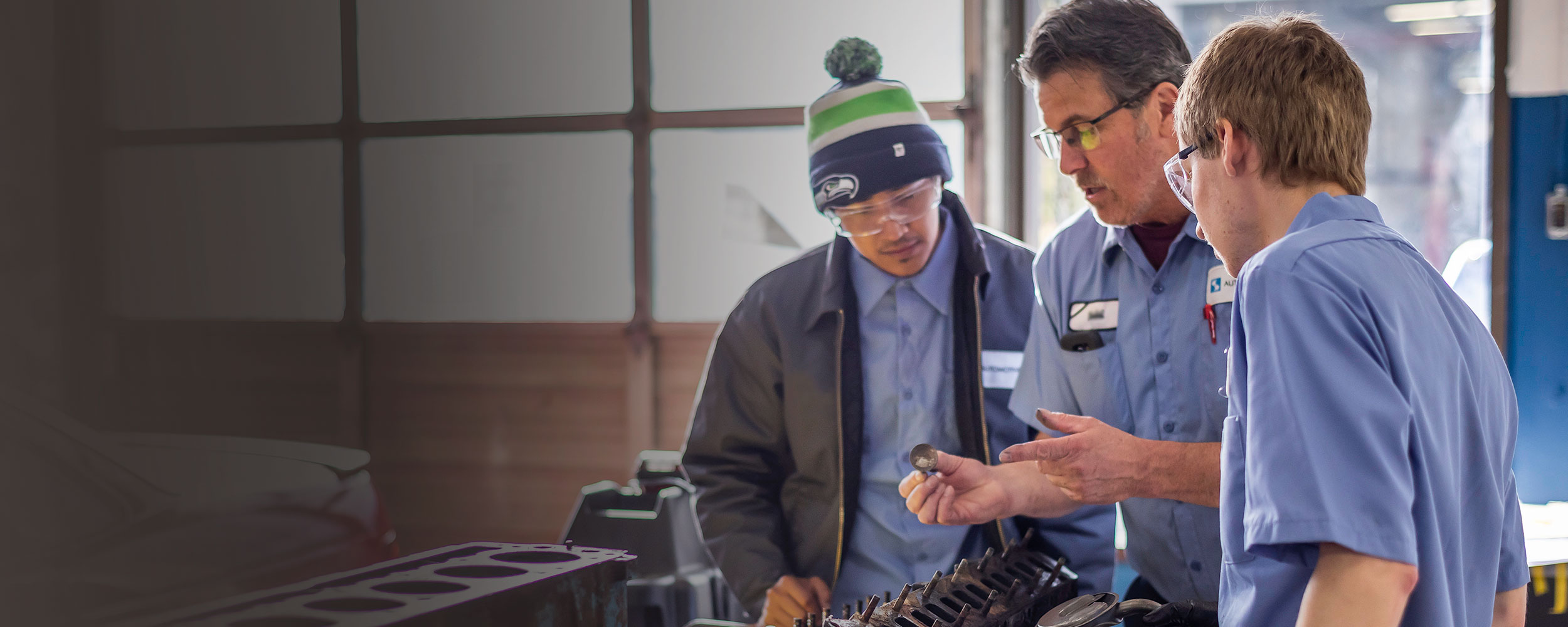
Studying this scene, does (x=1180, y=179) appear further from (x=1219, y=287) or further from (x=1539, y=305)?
(x=1539, y=305)

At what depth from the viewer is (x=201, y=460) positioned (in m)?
1.17

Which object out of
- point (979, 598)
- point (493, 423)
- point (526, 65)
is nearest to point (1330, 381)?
point (979, 598)

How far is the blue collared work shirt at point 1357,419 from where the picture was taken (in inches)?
30.2

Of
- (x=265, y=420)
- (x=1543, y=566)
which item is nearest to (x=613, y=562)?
(x=265, y=420)

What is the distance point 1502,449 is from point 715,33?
9.77ft

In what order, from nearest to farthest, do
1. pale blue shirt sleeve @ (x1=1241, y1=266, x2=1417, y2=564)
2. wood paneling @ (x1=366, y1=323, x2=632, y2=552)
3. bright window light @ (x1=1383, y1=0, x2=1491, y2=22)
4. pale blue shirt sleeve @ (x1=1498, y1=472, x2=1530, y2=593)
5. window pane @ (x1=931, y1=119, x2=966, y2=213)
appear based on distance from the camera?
pale blue shirt sleeve @ (x1=1241, y1=266, x2=1417, y2=564), pale blue shirt sleeve @ (x1=1498, y1=472, x2=1530, y2=593), bright window light @ (x1=1383, y1=0, x2=1491, y2=22), window pane @ (x1=931, y1=119, x2=966, y2=213), wood paneling @ (x1=366, y1=323, x2=632, y2=552)

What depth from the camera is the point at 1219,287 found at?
1.39m

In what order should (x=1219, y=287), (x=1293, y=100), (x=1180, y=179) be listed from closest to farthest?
(x=1293, y=100)
(x=1180, y=179)
(x=1219, y=287)

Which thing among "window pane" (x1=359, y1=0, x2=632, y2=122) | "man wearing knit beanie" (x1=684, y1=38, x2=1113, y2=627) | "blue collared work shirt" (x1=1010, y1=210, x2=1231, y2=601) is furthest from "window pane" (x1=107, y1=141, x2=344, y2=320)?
"window pane" (x1=359, y1=0, x2=632, y2=122)

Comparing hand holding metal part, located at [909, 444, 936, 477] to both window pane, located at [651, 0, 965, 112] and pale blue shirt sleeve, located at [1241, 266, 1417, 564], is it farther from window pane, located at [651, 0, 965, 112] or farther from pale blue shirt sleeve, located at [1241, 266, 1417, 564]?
window pane, located at [651, 0, 965, 112]

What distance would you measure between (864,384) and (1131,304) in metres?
0.54

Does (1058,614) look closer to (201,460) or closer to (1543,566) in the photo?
(201,460)

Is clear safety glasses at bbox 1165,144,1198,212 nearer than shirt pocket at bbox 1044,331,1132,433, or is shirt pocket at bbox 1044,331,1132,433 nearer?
clear safety glasses at bbox 1165,144,1198,212

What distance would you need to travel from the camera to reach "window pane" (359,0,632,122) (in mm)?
3338
